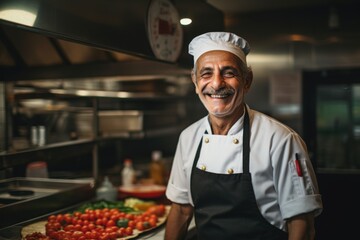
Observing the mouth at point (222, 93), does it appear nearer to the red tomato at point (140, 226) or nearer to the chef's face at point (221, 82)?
the chef's face at point (221, 82)

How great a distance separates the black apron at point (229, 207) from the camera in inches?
80.7

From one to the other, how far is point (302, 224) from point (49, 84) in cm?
349

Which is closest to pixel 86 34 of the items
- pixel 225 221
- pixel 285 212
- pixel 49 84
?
pixel 225 221

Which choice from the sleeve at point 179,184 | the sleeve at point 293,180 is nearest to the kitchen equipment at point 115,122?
the sleeve at point 179,184

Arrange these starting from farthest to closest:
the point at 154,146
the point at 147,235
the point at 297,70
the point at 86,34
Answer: the point at 154,146 < the point at 297,70 < the point at 147,235 < the point at 86,34

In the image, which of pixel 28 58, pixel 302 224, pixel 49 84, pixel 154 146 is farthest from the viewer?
pixel 154 146

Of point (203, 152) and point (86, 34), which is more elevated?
point (86, 34)

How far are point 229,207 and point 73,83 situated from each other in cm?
323

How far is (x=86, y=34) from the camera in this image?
7.39 feet

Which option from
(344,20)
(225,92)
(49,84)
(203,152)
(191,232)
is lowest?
(191,232)

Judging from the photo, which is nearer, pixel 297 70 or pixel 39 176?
pixel 39 176

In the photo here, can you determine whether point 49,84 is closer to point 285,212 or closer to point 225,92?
point 225,92

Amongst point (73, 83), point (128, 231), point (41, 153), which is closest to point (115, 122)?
point (73, 83)

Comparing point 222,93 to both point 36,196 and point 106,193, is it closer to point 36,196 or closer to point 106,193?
point 36,196
